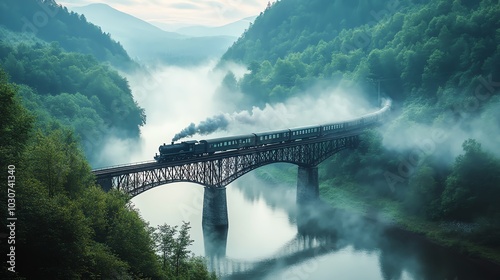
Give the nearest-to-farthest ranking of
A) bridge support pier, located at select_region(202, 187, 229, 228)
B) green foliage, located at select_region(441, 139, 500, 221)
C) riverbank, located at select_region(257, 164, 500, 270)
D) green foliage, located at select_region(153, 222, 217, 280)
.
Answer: green foliage, located at select_region(153, 222, 217, 280)
riverbank, located at select_region(257, 164, 500, 270)
green foliage, located at select_region(441, 139, 500, 221)
bridge support pier, located at select_region(202, 187, 229, 228)

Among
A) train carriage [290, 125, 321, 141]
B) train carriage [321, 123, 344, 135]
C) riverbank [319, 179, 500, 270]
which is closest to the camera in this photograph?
riverbank [319, 179, 500, 270]

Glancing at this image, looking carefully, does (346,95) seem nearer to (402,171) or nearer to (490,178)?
(402,171)

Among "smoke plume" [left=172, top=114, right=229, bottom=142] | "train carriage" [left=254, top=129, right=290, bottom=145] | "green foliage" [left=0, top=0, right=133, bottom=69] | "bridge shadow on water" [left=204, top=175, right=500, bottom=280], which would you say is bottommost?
"bridge shadow on water" [left=204, top=175, right=500, bottom=280]

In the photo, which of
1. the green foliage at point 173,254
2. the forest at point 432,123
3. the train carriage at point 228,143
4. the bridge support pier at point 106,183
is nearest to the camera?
the green foliage at point 173,254

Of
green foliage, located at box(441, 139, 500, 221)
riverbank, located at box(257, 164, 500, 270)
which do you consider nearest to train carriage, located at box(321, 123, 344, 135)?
riverbank, located at box(257, 164, 500, 270)

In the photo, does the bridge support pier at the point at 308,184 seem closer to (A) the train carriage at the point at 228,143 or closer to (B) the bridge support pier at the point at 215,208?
(A) the train carriage at the point at 228,143

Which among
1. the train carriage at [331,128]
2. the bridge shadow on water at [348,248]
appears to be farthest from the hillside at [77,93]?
the train carriage at [331,128]

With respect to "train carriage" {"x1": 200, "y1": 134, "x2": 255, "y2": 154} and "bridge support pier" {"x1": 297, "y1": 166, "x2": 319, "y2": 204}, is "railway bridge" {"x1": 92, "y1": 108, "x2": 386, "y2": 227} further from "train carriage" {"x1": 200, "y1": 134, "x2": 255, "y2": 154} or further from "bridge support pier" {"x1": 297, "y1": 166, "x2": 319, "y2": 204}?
"train carriage" {"x1": 200, "y1": 134, "x2": 255, "y2": 154}
